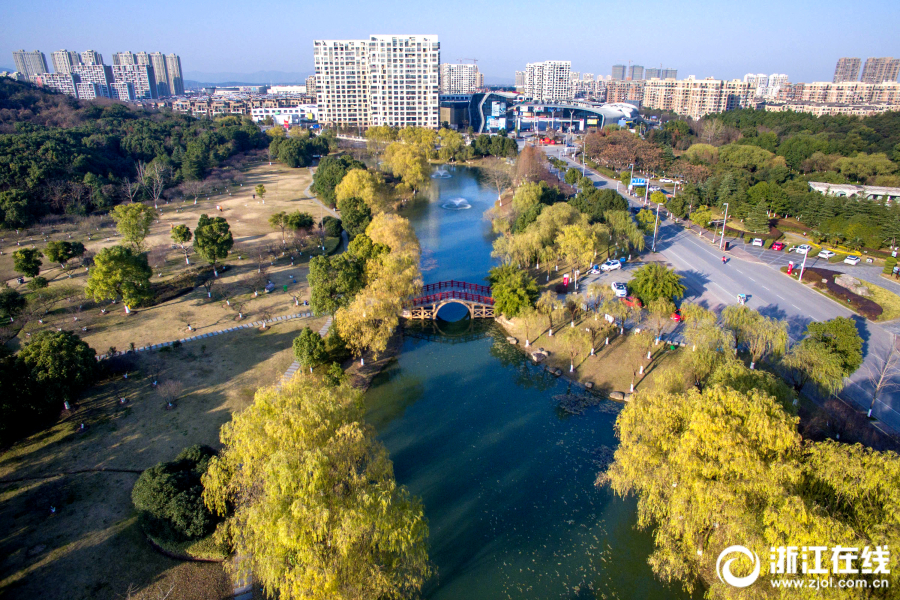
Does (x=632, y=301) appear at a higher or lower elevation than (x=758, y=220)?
lower

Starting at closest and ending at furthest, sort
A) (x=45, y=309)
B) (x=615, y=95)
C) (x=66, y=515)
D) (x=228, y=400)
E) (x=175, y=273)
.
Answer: (x=66, y=515) < (x=228, y=400) < (x=45, y=309) < (x=175, y=273) < (x=615, y=95)

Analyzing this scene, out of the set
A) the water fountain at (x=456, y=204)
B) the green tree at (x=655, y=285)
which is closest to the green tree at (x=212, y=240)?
the water fountain at (x=456, y=204)

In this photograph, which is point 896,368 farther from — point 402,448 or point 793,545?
point 402,448

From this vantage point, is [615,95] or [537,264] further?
[615,95]

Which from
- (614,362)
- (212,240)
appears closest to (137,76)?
(212,240)

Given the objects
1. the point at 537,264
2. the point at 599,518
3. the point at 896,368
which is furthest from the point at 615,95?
the point at 599,518

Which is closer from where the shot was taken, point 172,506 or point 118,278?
point 172,506

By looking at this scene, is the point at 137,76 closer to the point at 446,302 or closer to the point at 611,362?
the point at 446,302
